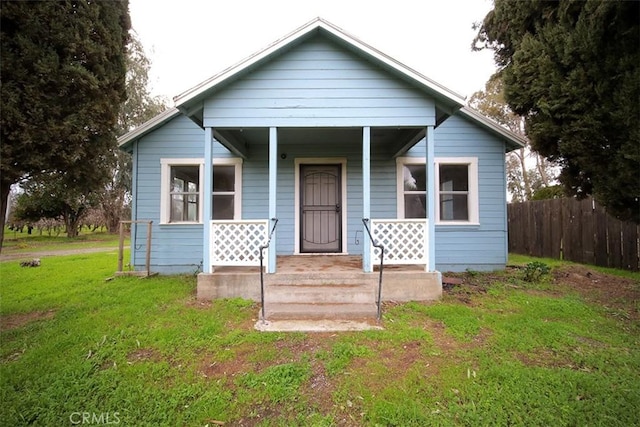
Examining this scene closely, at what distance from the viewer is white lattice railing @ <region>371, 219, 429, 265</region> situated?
4.92 metres

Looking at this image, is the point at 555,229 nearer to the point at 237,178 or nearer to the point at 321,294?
the point at 321,294

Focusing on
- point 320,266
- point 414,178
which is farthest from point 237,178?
point 414,178

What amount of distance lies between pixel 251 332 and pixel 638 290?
6694mm

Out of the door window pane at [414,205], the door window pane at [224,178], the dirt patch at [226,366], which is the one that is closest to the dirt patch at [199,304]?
the dirt patch at [226,366]

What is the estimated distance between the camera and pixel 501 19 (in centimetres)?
593

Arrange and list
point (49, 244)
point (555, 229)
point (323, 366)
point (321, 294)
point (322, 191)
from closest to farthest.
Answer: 1. point (323, 366)
2. point (321, 294)
3. point (322, 191)
4. point (555, 229)
5. point (49, 244)

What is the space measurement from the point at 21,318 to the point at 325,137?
5952 mm

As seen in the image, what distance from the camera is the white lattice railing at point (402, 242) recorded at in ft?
16.1

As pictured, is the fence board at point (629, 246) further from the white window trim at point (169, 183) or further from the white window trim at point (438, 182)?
the white window trim at point (169, 183)

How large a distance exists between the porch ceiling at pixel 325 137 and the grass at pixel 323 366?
318 centimetres

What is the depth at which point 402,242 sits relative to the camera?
500 centimetres

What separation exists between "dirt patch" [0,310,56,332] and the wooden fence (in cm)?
1042

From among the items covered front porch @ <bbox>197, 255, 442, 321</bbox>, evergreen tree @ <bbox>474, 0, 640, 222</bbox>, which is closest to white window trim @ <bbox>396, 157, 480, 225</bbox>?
evergreen tree @ <bbox>474, 0, 640, 222</bbox>

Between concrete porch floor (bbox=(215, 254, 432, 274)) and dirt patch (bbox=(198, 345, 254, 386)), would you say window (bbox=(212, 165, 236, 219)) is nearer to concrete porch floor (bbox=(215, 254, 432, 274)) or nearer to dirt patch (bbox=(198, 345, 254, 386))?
concrete porch floor (bbox=(215, 254, 432, 274))
